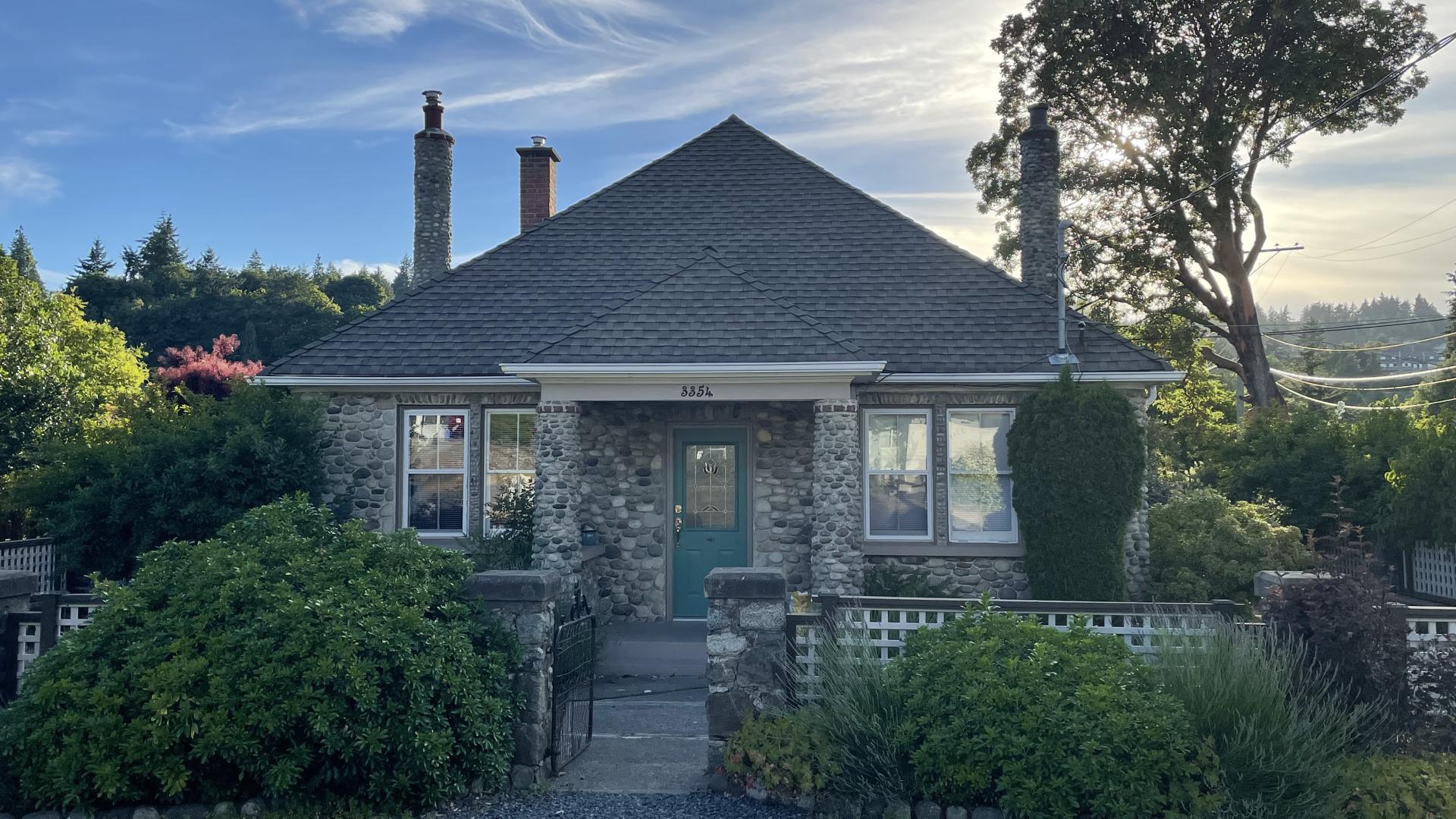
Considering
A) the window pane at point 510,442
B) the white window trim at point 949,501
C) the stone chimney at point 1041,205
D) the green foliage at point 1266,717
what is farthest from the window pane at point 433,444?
the green foliage at point 1266,717

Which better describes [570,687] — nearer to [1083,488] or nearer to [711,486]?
[711,486]

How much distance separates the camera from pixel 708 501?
12430 millimetres

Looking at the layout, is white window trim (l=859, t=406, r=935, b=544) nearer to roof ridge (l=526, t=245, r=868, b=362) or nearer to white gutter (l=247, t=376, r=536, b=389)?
roof ridge (l=526, t=245, r=868, b=362)

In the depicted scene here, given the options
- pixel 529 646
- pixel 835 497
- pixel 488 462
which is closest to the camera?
pixel 529 646

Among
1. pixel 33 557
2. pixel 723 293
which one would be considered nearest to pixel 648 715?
pixel 723 293

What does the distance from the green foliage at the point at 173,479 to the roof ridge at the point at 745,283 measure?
10.7 ft

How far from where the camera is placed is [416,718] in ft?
18.4

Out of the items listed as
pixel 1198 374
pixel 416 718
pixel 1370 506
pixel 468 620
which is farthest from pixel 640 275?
pixel 1198 374

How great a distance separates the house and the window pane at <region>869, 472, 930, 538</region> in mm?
23

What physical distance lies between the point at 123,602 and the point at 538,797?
3008 millimetres

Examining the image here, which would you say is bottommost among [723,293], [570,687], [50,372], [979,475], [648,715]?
[648,715]

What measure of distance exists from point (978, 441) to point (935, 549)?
1.50m

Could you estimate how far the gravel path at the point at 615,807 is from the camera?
595 centimetres

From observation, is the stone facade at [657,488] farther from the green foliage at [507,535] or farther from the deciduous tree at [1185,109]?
the deciduous tree at [1185,109]
